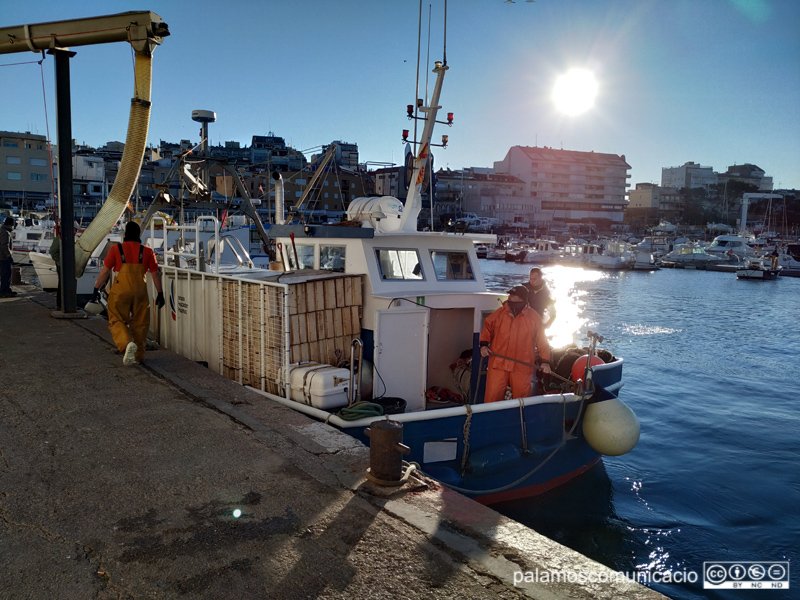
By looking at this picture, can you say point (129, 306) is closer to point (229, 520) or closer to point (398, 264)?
point (398, 264)

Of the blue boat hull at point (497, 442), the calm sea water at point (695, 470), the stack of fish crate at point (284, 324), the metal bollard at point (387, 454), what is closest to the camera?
the metal bollard at point (387, 454)

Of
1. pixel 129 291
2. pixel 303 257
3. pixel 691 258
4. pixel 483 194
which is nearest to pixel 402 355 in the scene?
pixel 303 257

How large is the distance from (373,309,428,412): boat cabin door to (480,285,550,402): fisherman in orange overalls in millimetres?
922

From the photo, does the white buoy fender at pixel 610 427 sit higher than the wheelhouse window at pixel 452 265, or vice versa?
the wheelhouse window at pixel 452 265

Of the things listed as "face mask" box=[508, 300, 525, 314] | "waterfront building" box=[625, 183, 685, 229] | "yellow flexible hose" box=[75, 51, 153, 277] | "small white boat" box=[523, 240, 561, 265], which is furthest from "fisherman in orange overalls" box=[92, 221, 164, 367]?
"waterfront building" box=[625, 183, 685, 229]

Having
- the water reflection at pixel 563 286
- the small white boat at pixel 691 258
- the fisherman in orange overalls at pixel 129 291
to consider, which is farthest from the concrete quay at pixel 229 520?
the small white boat at pixel 691 258

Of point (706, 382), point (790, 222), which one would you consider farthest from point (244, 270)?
point (790, 222)

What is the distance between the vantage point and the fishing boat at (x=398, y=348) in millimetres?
6930

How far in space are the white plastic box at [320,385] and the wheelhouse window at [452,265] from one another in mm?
2859

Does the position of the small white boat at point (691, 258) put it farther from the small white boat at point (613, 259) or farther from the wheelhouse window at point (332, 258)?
the wheelhouse window at point (332, 258)

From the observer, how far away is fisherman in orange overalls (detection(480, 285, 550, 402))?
7223mm

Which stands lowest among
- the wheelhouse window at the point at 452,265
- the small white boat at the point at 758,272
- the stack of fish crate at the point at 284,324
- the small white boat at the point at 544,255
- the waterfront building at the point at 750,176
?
the small white boat at the point at 758,272

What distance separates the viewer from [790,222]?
13600cm

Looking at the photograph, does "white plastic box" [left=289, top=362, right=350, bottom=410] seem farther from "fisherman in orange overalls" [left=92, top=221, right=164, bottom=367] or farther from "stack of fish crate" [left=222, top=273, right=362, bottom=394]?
"fisherman in orange overalls" [left=92, top=221, right=164, bottom=367]
